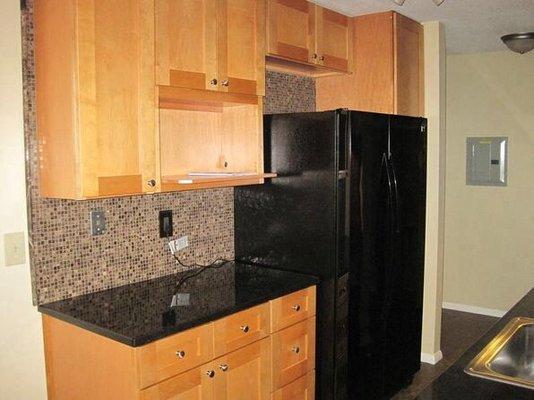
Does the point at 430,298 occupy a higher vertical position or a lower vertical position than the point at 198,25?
lower

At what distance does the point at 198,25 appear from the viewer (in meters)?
2.33

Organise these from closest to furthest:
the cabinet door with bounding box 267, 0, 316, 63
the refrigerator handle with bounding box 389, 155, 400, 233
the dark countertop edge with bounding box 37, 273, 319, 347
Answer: the dark countertop edge with bounding box 37, 273, 319, 347 < the cabinet door with bounding box 267, 0, 316, 63 < the refrigerator handle with bounding box 389, 155, 400, 233

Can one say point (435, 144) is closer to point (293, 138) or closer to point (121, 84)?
point (293, 138)

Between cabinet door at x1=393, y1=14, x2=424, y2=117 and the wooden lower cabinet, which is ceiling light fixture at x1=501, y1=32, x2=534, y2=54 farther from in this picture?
the wooden lower cabinet

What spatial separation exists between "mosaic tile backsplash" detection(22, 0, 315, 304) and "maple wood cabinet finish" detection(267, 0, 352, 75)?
343 millimetres

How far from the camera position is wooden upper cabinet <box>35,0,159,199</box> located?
1.93m

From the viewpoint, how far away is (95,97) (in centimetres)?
197

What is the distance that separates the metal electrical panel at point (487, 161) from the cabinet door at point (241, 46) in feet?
9.30

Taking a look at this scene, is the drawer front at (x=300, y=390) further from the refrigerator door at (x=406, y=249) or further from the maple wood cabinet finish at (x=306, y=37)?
the maple wood cabinet finish at (x=306, y=37)

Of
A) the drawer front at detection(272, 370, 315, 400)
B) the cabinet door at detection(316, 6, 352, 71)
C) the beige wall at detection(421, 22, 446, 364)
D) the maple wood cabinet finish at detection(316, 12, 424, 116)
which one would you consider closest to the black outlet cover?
the drawer front at detection(272, 370, 315, 400)

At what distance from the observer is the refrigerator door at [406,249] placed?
10.2 feet

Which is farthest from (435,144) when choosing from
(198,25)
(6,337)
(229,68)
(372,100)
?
(6,337)

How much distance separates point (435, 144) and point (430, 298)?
3.46ft

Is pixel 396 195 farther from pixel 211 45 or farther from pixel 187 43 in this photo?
pixel 187 43
